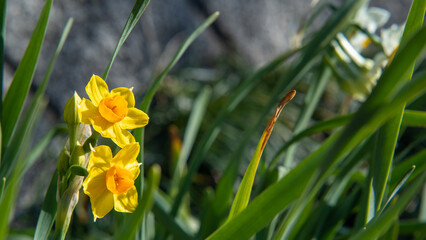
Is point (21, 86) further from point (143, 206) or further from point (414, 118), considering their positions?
point (414, 118)

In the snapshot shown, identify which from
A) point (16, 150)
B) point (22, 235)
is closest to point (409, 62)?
point (16, 150)

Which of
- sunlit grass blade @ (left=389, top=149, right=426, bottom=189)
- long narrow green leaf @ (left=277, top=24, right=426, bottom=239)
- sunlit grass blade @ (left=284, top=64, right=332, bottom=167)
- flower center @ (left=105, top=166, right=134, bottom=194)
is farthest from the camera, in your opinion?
sunlit grass blade @ (left=284, top=64, right=332, bottom=167)

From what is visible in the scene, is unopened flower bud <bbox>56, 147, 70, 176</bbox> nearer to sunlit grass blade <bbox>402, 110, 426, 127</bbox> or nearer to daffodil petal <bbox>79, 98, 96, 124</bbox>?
daffodil petal <bbox>79, 98, 96, 124</bbox>

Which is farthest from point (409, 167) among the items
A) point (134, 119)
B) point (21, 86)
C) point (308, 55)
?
point (21, 86)

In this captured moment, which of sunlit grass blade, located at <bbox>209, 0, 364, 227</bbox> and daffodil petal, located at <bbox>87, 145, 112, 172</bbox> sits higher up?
daffodil petal, located at <bbox>87, 145, 112, 172</bbox>

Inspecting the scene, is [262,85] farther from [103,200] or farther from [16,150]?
[103,200]

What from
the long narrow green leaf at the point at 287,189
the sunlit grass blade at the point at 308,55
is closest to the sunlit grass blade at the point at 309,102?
the sunlit grass blade at the point at 308,55

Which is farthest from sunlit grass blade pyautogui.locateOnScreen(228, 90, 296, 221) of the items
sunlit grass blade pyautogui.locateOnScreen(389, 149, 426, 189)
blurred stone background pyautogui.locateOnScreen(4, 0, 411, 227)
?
blurred stone background pyautogui.locateOnScreen(4, 0, 411, 227)
